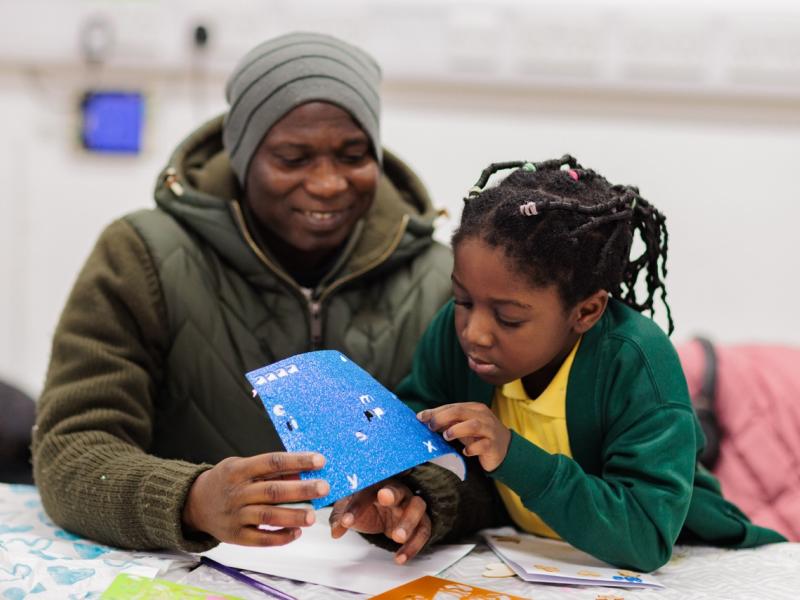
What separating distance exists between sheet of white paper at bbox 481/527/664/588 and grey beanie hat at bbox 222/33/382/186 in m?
0.67

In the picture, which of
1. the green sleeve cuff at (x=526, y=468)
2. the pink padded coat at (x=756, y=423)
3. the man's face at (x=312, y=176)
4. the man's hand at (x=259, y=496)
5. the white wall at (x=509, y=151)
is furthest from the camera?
the white wall at (x=509, y=151)

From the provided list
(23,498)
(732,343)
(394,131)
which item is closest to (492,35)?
(394,131)

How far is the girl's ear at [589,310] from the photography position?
1.21 meters

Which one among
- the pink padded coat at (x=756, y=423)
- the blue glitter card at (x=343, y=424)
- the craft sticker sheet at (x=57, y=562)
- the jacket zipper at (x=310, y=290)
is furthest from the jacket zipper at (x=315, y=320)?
the pink padded coat at (x=756, y=423)

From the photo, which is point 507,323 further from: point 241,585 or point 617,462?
point 241,585

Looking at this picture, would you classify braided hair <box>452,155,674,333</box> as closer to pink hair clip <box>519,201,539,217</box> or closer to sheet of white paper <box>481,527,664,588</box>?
pink hair clip <box>519,201,539,217</box>

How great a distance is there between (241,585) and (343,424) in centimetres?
23

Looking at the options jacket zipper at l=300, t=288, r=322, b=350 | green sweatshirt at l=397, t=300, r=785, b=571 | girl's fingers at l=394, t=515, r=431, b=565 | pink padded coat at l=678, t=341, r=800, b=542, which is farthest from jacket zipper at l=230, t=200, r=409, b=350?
pink padded coat at l=678, t=341, r=800, b=542

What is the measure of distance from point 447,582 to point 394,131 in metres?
1.55

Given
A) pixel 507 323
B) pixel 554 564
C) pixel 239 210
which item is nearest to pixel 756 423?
pixel 554 564

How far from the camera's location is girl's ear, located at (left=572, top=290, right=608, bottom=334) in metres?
1.21

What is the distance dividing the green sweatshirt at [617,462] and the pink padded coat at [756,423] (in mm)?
691

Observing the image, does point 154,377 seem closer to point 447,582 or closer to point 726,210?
point 447,582

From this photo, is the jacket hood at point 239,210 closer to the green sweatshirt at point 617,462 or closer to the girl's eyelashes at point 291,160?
the girl's eyelashes at point 291,160
